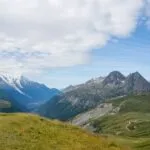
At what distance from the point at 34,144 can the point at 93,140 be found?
949 centimetres

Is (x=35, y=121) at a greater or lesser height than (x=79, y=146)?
greater

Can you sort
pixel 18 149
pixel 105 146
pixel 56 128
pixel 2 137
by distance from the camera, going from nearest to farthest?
1. pixel 18 149
2. pixel 2 137
3. pixel 105 146
4. pixel 56 128

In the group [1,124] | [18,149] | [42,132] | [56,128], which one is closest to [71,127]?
[56,128]

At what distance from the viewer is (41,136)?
159ft

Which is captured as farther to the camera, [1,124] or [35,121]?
[35,121]

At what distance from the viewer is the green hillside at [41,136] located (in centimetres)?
4450

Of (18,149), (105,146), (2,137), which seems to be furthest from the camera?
(105,146)

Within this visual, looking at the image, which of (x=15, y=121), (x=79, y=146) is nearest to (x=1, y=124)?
(x=15, y=121)

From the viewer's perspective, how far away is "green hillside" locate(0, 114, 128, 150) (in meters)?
44.5

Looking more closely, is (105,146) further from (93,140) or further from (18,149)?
(18,149)

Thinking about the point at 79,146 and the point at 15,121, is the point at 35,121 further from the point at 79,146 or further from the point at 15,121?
the point at 79,146

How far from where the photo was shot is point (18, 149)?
42.2 metres

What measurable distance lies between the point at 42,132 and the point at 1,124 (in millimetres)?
5376

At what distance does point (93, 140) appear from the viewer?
167 ft
